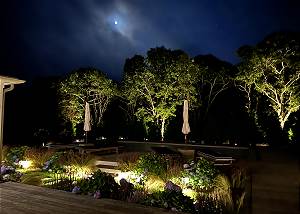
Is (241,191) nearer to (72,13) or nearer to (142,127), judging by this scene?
(142,127)

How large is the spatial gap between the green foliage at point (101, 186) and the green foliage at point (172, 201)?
0.80 m

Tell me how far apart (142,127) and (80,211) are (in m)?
12.2

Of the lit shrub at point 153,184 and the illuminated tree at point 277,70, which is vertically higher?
the illuminated tree at point 277,70

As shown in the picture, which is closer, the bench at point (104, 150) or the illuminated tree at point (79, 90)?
the bench at point (104, 150)

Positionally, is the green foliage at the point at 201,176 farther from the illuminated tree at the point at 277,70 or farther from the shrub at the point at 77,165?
the illuminated tree at the point at 277,70

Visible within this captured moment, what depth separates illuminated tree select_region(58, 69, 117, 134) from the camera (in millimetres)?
17641

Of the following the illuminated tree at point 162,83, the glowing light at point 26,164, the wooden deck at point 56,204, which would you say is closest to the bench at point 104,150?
the glowing light at point 26,164

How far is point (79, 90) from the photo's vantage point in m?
17.8

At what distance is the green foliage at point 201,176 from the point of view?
591 centimetres

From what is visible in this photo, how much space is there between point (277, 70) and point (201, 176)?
1011 cm

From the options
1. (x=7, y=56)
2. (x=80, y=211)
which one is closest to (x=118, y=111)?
(x=80, y=211)

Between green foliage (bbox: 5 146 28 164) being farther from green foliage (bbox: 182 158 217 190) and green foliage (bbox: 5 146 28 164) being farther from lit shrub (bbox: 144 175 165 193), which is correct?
green foliage (bbox: 182 158 217 190)

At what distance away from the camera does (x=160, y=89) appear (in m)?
16.4

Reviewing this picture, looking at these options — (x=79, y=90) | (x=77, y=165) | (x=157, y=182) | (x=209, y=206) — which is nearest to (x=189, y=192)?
(x=157, y=182)
